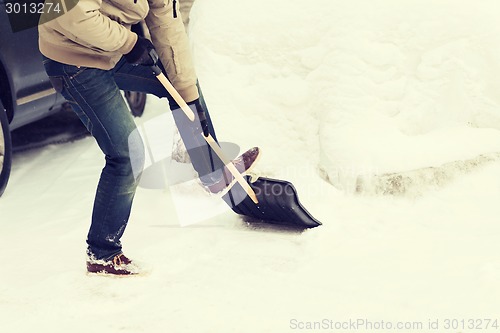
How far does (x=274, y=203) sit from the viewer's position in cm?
371

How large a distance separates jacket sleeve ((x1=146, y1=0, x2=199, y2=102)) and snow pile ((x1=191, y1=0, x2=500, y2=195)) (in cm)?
111

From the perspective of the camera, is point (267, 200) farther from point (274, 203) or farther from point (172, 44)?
point (172, 44)

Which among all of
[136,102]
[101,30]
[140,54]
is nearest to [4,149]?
[140,54]

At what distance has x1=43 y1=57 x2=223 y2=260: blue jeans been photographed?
9.96 feet

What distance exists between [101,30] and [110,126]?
438 mm

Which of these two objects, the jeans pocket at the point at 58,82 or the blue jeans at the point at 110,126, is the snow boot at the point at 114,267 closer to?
the blue jeans at the point at 110,126

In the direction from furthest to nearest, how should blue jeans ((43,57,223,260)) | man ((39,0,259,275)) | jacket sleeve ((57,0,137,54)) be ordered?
1. blue jeans ((43,57,223,260))
2. man ((39,0,259,275))
3. jacket sleeve ((57,0,137,54))

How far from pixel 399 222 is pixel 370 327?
1104mm

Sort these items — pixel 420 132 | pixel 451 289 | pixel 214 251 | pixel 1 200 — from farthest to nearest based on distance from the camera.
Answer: pixel 1 200, pixel 420 132, pixel 214 251, pixel 451 289

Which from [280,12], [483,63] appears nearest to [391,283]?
[483,63]

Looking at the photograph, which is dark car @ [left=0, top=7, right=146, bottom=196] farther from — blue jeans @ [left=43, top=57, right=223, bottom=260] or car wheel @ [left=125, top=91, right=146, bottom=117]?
car wheel @ [left=125, top=91, right=146, bottom=117]

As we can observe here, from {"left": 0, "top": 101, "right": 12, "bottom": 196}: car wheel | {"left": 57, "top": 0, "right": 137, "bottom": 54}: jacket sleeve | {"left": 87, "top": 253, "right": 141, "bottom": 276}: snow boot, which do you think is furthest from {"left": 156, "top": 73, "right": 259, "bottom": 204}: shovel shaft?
{"left": 0, "top": 101, "right": 12, "bottom": 196}: car wheel

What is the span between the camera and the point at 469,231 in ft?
12.0

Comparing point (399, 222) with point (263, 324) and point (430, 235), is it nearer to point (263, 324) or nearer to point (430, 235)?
point (430, 235)
